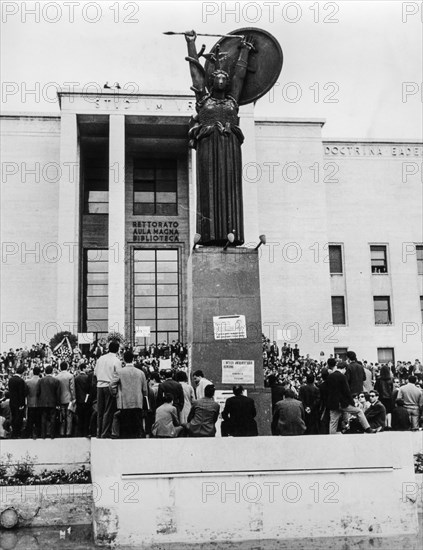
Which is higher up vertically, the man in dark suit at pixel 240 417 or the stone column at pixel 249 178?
the stone column at pixel 249 178

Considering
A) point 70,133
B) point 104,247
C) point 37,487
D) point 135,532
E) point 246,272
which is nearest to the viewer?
point 135,532

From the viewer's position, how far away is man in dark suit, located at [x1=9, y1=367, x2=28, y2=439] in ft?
42.3

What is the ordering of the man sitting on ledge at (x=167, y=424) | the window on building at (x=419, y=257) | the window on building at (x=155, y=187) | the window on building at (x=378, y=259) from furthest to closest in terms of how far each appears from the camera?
the window on building at (x=419, y=257) < the window on building at (x=378, y=259) < the window on building at (x=155, y=187) < the man sitting on ledge at (x=167, y=424)

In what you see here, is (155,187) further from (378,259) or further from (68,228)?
(378,259)

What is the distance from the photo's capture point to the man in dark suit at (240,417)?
32.5 ft

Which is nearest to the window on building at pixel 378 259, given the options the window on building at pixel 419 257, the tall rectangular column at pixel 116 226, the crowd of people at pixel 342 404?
the window on building at pixel 419 257

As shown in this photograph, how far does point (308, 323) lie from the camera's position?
1414 inches

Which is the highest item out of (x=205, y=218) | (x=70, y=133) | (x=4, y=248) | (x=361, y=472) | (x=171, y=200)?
(x=70, y=133)

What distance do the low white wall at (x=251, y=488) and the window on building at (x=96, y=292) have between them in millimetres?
26777

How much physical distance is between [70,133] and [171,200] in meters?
6.71

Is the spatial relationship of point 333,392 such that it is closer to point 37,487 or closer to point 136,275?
point 37,487

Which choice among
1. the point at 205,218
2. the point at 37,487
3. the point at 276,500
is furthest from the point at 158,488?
the point at 205,218

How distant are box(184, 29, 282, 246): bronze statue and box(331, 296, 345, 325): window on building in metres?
25.8

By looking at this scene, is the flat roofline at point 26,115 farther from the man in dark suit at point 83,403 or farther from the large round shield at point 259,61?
the man in dark suit at point 83,403
